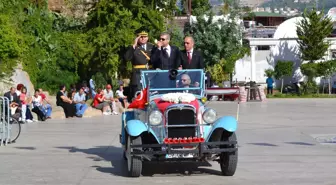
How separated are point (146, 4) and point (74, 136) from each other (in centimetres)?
2235

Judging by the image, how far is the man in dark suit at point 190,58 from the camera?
1358cm

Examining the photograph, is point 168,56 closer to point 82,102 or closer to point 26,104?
point 26,104

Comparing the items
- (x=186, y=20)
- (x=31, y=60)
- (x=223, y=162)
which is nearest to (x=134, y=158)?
(x=223, y=162)

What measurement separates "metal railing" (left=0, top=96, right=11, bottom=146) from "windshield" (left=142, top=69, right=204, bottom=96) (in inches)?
203

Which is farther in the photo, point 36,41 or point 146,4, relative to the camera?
point 146,4

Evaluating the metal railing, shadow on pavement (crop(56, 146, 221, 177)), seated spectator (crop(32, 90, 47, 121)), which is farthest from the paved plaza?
seated spectator (crop(32, 90, 47, 121))

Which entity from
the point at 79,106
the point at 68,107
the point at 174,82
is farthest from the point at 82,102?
the point at 174,82

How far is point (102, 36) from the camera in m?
38.9

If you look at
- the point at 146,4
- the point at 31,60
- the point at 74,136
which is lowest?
the point at 74,136

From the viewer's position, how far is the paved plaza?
11703 millimetres

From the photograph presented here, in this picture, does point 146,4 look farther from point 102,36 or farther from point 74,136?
point 74,136

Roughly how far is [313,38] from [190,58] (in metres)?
38.4

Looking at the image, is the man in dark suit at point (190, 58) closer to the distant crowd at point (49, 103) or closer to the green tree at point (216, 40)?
the distant crowd at point (49, 103)

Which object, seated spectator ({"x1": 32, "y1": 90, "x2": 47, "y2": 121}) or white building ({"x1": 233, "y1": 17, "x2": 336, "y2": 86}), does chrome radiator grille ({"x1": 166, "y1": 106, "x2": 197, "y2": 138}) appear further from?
white building ({"x1": 233, "y1": 17, "x2": 336, "y2": 86})
